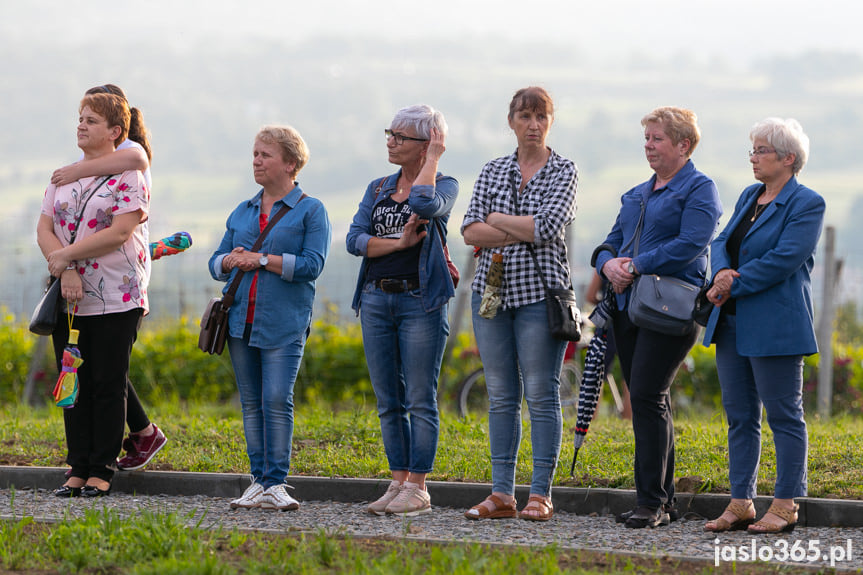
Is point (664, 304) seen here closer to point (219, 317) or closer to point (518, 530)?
point (518, 530)

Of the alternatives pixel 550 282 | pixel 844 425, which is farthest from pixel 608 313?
pixel 844 425

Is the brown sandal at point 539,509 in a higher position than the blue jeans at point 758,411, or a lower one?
lower

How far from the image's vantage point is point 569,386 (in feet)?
33.7

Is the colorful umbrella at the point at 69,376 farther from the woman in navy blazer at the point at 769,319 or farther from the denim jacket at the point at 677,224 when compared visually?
the woman in navy blazer at the point at 769,319

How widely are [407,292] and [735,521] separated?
2113mm

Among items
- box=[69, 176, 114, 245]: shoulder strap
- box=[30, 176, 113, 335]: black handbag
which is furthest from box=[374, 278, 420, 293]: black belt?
box=[30, 176, 113, 335]: black handbag

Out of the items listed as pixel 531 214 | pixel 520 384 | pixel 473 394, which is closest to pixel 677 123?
pixel 531 214

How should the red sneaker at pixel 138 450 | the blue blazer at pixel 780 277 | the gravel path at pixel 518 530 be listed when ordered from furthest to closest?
the red sneaker at pixel 138 450
the blue blazer at pixel 780 277
the gravel path at pixel 518 530

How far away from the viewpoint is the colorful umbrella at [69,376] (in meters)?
6.20

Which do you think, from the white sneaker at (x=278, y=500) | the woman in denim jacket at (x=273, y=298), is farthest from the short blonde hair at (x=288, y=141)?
the white sneaker at (x=278, y=500)

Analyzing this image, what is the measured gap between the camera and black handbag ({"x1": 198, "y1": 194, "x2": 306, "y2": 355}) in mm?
6051

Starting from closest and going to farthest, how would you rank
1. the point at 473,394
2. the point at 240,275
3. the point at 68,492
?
the point at 240,275
the point at 68,492
the point at 473,394

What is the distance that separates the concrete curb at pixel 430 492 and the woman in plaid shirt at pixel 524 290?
0.42 m

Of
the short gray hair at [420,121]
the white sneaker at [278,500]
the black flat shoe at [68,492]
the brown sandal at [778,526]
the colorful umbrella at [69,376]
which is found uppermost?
the short gray hair at [420,121]
